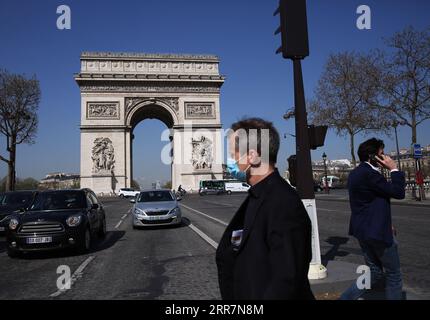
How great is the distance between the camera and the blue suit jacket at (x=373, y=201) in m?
3.75

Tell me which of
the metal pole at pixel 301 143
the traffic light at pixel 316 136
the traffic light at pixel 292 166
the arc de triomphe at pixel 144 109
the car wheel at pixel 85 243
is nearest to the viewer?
the metal pole at pixel 301 143

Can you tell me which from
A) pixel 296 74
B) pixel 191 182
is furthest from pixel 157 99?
pixel 296 74

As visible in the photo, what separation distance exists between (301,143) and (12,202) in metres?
12.2

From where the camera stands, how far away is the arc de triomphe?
158 ft

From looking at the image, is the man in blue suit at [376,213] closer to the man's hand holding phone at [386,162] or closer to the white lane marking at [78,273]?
the man's hand holding phone at [386,162]

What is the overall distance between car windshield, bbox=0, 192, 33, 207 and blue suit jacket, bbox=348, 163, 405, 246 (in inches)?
513

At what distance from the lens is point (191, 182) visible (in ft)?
167

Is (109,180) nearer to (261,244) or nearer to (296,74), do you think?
(296,74)

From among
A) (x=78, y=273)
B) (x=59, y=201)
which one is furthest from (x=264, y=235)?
(x=59, y=201)

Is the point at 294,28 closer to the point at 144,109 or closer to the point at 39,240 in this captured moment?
the point at 39,240

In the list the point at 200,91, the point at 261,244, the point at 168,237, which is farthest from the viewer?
the point at 200,91

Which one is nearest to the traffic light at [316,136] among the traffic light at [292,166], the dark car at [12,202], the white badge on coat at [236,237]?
the traffic light at [292,166]

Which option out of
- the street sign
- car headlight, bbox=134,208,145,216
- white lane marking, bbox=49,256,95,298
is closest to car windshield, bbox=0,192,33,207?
car headlight, bbox=134,208,145,216

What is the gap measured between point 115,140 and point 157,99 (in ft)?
23.6
